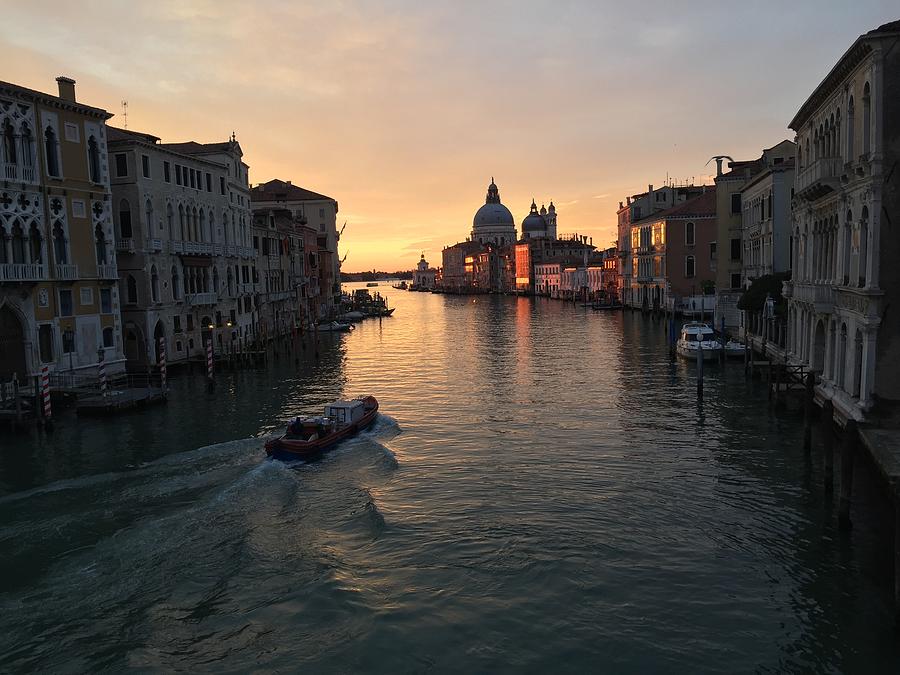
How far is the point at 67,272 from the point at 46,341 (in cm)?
314

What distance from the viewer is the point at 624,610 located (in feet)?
39.6

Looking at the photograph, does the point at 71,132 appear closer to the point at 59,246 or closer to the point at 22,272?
the point at 59,246

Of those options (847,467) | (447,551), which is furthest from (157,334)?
(847,467)

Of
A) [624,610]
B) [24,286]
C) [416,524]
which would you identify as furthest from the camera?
[24,286]

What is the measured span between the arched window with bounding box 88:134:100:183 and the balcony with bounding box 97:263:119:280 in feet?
12.9

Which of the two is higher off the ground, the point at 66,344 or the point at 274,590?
the point at 66,344

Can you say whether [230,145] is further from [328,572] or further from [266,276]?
[328,572]

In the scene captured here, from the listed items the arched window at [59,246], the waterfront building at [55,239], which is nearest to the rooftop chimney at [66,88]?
the waterfront building at [55,239]

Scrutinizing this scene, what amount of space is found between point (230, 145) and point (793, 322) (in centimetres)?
3647

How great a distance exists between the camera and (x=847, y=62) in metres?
19.5

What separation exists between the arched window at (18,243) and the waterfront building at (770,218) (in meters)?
35.2

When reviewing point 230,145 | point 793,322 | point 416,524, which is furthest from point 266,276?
point 416,524

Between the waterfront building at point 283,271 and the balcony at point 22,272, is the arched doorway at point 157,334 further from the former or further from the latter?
the waterfront building at point 283,271

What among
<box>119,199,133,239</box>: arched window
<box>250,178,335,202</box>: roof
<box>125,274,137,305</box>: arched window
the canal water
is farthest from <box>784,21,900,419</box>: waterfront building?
<box>250,178,335,202</box>: roof
